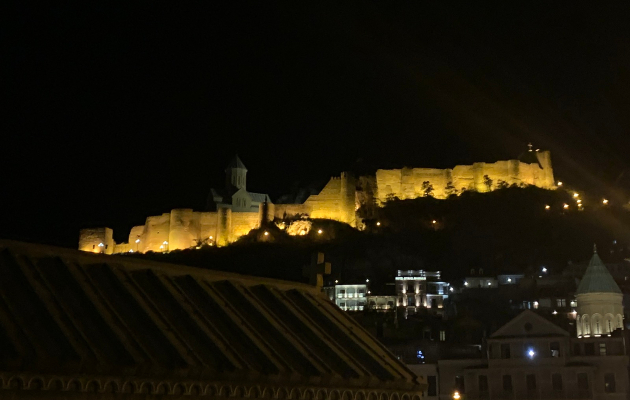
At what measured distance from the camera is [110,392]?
23.1 ft

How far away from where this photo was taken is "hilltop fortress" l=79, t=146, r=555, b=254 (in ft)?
296

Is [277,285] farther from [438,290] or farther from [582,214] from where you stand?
[582,214]

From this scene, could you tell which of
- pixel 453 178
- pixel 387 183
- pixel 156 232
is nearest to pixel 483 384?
pixel 453 178

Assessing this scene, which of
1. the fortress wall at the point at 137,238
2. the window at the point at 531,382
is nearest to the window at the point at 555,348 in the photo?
the window at the point at 531,382

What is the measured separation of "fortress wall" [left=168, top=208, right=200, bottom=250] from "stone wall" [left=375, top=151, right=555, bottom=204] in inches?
873

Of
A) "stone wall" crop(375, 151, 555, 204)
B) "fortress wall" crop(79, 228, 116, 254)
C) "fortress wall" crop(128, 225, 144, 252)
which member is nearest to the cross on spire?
"fortress wall" crop(79, 228, 116, 254)

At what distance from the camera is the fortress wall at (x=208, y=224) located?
3563 inches

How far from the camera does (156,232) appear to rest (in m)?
91.4

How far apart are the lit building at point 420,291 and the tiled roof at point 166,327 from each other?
66897 millimetres

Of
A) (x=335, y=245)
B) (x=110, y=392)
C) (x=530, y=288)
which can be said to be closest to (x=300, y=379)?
(x=110, y=392)

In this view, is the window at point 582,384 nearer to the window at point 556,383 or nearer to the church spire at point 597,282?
the window at point 556,383

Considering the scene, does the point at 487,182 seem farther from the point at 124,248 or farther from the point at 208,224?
the point at 124,248

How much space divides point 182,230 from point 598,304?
50906mm

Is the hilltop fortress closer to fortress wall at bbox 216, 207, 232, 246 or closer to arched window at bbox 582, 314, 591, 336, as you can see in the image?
fortress wall at bbox 216, 207, 232, 246
